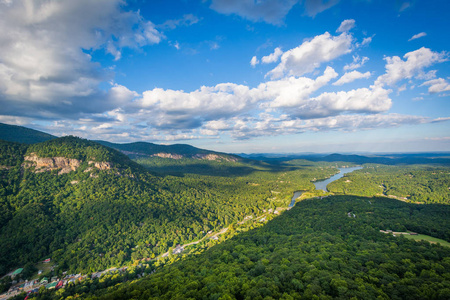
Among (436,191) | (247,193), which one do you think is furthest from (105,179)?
(436,191)

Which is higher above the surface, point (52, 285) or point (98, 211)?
point (98, 211)

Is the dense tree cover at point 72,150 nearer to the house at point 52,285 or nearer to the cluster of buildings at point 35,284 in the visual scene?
the cluster of buildings at point 35,284

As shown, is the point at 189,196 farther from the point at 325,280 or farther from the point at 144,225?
the point at 325,280

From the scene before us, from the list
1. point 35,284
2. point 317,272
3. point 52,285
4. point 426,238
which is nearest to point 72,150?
point 35,284

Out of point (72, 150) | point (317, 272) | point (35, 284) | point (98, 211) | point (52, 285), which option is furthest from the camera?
point (72, 150)

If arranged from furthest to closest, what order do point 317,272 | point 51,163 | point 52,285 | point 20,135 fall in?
1. point 20,135
2. point 51,163
3. point 52,285
4. point 317,272

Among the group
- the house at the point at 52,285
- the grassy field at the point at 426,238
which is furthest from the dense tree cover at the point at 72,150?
the grassy field at the point at 426,238

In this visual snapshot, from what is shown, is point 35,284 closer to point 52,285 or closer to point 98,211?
point 52,285
